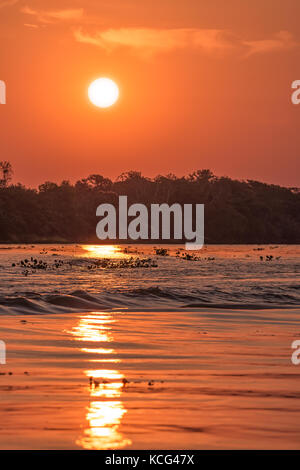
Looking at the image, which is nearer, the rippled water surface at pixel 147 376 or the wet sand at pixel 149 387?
the wet sand at pixel 149 387

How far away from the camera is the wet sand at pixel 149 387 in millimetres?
8641

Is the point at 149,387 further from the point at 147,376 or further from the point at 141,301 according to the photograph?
the point at 141,301

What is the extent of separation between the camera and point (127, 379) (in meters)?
11.9

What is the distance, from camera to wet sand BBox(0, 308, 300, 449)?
8.64 meters

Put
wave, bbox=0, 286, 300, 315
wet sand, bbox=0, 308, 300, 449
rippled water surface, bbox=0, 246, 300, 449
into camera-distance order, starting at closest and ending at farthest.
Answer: wet sand, bbox=0, 308, 300, 449, rippled water surface, bbox=0, 246, 300, 449, wave, bbox=0, 286, 300, 315

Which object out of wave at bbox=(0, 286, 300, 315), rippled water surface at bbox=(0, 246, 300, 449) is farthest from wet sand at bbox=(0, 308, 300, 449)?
wave at bbox=(0, 286, 300, 315)

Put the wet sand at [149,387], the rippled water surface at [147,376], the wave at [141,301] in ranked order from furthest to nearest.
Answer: the wave at [141,301] → the rippled water surface at [147,376] → the wet sand at [149,387]

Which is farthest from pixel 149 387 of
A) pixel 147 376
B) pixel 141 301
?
pixel 141 301

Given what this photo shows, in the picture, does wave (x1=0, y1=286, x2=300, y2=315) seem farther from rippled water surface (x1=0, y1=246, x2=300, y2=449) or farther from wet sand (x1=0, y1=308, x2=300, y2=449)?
wet sand (x1=0, y1=308, x2=300, y2=449)

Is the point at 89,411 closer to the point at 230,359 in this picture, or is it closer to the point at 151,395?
the point at 151,395

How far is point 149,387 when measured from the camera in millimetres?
11289

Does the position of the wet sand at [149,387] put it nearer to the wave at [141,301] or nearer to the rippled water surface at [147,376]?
the rippled water surface at [147,376]

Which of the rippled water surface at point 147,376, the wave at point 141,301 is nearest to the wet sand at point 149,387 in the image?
the rippled water surface at point 147,376

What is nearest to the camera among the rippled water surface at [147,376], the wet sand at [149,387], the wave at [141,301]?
the wet sand at [149,387]
